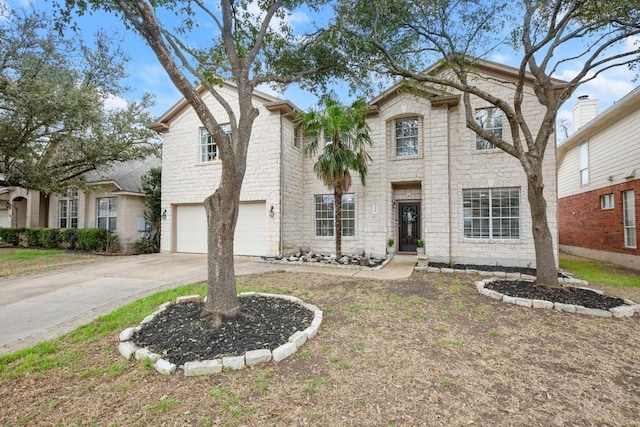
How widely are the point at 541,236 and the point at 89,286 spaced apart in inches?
417

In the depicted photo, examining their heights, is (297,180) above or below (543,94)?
below

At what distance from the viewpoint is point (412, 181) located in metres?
11.8

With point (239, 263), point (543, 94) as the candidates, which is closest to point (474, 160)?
point (543, 94)

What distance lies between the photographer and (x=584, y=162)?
13.8 m

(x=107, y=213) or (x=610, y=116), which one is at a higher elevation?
(x=610, y=116)

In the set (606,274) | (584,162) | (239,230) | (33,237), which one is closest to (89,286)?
(239,230)

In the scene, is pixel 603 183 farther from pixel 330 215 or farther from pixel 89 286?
pixel 89 286

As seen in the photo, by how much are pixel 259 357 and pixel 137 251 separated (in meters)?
13.4

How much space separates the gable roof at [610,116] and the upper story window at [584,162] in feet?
1.08

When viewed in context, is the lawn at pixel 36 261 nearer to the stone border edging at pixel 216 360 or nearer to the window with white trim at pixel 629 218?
the stone border edging at pixel 216 360

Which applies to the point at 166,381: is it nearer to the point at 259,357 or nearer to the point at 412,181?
the point at 259,357

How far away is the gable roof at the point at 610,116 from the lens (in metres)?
9.95

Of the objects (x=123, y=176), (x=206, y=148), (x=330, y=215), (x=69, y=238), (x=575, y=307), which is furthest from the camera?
(x=123, y=176)

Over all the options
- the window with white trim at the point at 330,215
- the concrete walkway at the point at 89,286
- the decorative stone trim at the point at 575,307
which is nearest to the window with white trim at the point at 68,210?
the concrete walkway at the point at 89,286
